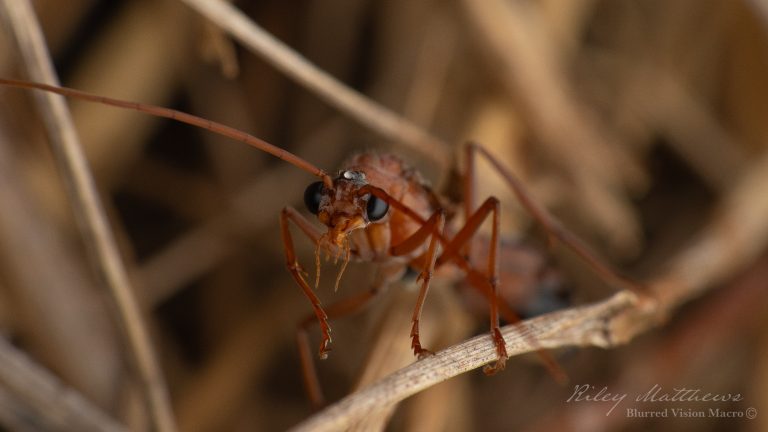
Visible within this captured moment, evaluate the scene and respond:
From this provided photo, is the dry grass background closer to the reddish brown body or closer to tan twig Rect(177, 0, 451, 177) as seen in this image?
tan twig Rect(177, 0, 451, 177)

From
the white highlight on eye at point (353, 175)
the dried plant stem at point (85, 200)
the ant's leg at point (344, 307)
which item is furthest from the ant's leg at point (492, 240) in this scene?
the dried plant stem at point (85, 200)

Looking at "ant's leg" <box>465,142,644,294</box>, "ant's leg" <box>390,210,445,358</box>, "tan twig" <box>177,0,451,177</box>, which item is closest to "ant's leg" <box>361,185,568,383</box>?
"ant's leg" <box>390,210,445,358</box>

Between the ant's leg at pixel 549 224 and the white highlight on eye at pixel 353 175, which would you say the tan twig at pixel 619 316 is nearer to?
the ant's leg at pixel 549 224

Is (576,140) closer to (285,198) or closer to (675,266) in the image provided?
(675,266)

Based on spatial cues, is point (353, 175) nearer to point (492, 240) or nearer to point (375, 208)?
point (375, 208)

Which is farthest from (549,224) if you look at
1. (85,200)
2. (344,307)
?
(85,200)

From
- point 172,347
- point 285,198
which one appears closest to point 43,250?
point 172,347
